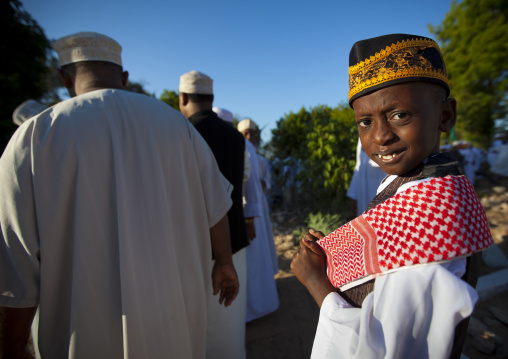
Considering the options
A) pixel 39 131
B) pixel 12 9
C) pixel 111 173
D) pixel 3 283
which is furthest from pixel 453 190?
pixel 12 9

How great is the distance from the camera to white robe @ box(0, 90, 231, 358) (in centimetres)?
109

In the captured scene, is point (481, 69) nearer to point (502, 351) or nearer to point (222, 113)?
point (502, 351)

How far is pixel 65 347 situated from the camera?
1175 millimetres

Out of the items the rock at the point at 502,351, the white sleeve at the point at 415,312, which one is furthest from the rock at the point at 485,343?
the white sleeve at the point at 415,312

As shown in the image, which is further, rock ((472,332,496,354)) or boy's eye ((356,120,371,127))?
rock ((472,332,496,354))

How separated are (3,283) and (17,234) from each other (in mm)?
210

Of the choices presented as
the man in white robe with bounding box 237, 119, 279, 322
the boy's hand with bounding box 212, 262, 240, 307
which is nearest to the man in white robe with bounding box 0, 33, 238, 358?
the boy's hand with bounding box 212, 262, 240, 307

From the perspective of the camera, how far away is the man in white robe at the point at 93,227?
1093 millimetres

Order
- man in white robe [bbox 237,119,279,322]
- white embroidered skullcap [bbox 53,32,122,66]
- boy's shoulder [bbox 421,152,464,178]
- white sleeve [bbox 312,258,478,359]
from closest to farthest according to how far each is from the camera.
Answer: white sleeve [bbox 312,258,478,359] → boy's shoulder [bbox 421,152,464,178] → white embroidered skullcap [bbox 53,32,122,66] → man in white robe [bbox 237,119,279,322]

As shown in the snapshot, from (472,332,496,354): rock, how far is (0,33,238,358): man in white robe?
2.78 metres

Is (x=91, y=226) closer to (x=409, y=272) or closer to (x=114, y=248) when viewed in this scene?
(x=114, y=248)

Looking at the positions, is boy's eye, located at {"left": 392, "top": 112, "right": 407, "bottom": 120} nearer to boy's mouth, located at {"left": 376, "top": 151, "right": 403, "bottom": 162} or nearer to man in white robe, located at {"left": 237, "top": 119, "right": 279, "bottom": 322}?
boy's mouth, located at {"left": 376, "top": 151, "right": 403, "bottom": 162}

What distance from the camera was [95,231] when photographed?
1163 mm

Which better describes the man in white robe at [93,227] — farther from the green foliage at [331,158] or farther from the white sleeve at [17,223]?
the green foliage at [331,158]
